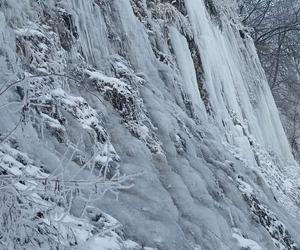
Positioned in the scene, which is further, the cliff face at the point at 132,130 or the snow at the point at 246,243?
the snow at the point at 246,243

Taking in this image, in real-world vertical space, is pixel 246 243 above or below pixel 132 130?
below

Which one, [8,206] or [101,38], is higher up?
[101,38]

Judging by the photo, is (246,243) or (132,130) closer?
(246,243)

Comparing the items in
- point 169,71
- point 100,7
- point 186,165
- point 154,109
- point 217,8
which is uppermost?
point 217,8

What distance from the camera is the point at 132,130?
20.0 ft

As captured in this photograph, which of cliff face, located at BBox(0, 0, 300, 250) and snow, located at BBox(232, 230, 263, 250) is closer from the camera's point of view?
cliff face, located at BBox(0, 0, 300, 250)

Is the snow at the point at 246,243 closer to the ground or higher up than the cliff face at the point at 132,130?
closer to the ground

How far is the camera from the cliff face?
14.5 ft

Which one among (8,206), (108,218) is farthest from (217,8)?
(8,206)

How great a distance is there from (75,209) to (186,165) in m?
2.23

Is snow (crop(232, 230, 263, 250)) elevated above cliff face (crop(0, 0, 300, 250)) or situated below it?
below

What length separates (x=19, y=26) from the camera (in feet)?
18.5

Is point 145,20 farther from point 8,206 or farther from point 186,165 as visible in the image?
point 8,206

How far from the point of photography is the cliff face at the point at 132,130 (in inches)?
173
